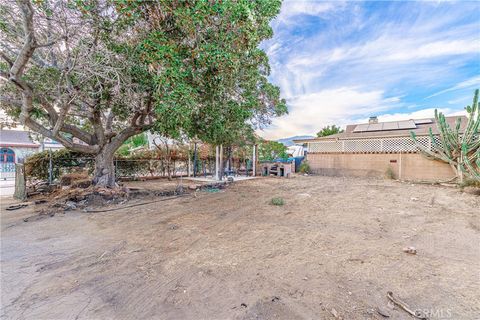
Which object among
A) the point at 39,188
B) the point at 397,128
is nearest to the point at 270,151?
the point at 397,128

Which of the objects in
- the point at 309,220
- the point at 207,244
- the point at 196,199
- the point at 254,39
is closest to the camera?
the point at 207,244

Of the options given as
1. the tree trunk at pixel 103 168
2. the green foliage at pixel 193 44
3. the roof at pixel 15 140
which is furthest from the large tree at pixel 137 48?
the roof at pixel 15 140

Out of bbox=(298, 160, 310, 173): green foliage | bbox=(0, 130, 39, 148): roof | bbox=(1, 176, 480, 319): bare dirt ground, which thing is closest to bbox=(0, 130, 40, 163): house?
bbox=(0, 130, 39, 148): roof

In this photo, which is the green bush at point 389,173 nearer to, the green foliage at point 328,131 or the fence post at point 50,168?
the green foliage at point 328,131

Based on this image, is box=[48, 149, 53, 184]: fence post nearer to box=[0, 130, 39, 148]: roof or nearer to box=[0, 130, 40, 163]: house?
box=[0, 130, 39, 148]: roof

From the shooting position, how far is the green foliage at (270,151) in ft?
53.0

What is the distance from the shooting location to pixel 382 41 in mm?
8414

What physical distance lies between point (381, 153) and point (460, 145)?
3.79 metres

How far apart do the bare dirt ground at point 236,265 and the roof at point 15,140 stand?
52.5 feet

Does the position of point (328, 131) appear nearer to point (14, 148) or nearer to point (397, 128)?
point (397, 128)

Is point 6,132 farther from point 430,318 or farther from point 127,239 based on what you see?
point 430,318

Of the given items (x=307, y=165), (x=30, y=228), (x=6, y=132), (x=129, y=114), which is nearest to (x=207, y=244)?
(x=30, y=228)

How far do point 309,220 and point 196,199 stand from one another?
365 centimetres

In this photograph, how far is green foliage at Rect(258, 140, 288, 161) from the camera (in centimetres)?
1614
